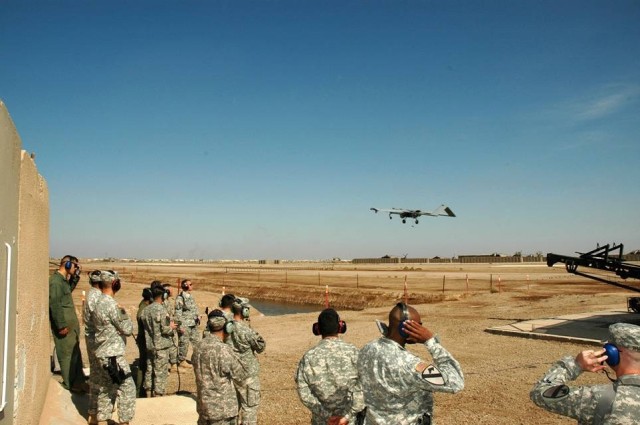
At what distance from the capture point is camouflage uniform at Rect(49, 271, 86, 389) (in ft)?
25.6

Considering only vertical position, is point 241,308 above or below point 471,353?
above

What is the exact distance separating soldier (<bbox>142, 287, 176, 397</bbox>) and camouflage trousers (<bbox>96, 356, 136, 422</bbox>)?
6.18ft

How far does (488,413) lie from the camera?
788 cm

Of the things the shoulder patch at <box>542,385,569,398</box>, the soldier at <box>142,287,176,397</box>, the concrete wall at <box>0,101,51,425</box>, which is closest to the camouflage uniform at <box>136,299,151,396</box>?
the soldier at <box>142,287,176,397</box>

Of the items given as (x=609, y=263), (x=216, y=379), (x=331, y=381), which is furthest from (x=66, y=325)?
(x=609, y=263)

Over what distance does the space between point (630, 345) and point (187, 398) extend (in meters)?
7.19

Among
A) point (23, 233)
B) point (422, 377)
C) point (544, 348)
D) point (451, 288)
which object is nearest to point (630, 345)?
point (422, 377)

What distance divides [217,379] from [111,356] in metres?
2.00

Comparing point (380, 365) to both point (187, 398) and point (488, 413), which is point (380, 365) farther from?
point (187, 398)

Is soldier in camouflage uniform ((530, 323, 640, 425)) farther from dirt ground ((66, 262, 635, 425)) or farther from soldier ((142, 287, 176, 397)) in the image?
soldier ((142, 287, 176, 397))

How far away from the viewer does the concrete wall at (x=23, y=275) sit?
3.85m

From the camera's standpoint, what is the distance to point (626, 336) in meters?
3.02

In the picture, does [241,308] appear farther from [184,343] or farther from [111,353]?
[184,343]

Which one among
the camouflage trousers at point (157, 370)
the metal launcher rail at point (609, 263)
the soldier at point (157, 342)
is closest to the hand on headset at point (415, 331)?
the soldier at point (157, 342)
